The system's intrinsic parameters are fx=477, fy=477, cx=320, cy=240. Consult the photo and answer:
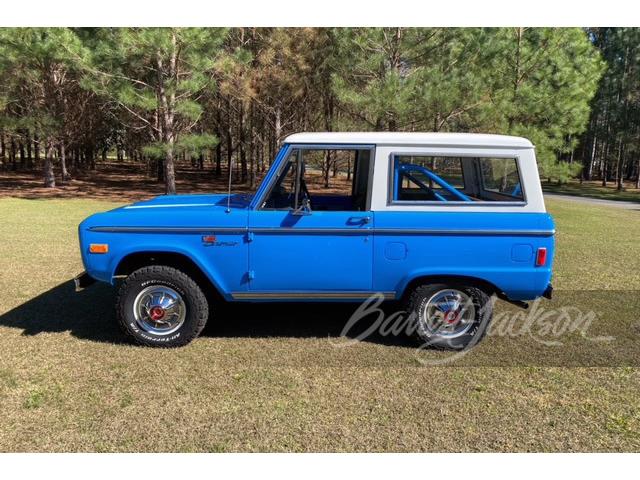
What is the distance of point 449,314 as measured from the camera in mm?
4398

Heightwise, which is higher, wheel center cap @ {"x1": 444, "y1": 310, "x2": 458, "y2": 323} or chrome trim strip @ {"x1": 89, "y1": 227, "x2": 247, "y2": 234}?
chrome trim strip @ {"x1": 89, "y1": 227, "x2": 247, "y2": 234}

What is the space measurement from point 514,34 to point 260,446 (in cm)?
1957

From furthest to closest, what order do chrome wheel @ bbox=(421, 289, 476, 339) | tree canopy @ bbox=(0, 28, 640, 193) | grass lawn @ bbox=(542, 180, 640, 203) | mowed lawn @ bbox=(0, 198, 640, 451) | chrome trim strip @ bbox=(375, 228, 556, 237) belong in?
grass lawn @ bbox=(542, 180, 640, 203)
tree canopy @ bbox=(0, 28, 640, 193)
chrome wheel @ bbox=(421, 289, 476, 339)
chrome trim strip @ bbox=(375, 228, 556, 237)
mowed lawn @ bbox=(0, 198, 640, 451)

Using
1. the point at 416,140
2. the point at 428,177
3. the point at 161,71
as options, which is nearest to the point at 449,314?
the point at 428,177

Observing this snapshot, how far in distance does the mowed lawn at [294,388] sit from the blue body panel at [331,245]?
65 cm

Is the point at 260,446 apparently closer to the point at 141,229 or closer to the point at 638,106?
the point at 141,229

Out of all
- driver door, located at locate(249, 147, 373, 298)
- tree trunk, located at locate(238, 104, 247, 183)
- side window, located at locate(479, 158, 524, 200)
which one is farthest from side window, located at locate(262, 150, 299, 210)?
tree trunk, located at locate(238, 104, 247, 183)

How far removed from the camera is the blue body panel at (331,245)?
4.14 m

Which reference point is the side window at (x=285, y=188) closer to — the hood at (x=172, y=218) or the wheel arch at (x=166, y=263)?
the hood at (x=172, y=218)

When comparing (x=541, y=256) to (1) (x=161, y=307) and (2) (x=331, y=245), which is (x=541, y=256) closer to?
(2) (x=331, y=245)

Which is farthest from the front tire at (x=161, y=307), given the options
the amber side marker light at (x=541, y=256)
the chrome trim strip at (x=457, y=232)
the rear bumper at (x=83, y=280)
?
the amber side marker light at (x=541, y=256)

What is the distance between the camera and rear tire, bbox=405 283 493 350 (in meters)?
4.29

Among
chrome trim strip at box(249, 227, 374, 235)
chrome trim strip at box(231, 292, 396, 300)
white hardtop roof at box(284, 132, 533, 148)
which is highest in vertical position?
white hardtop roof at box(284, 132, 533, 148)

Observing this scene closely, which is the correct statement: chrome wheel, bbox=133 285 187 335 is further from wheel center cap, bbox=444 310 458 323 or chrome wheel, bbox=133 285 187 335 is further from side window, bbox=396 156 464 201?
wheel center cap, bbox=444 310 458 323
